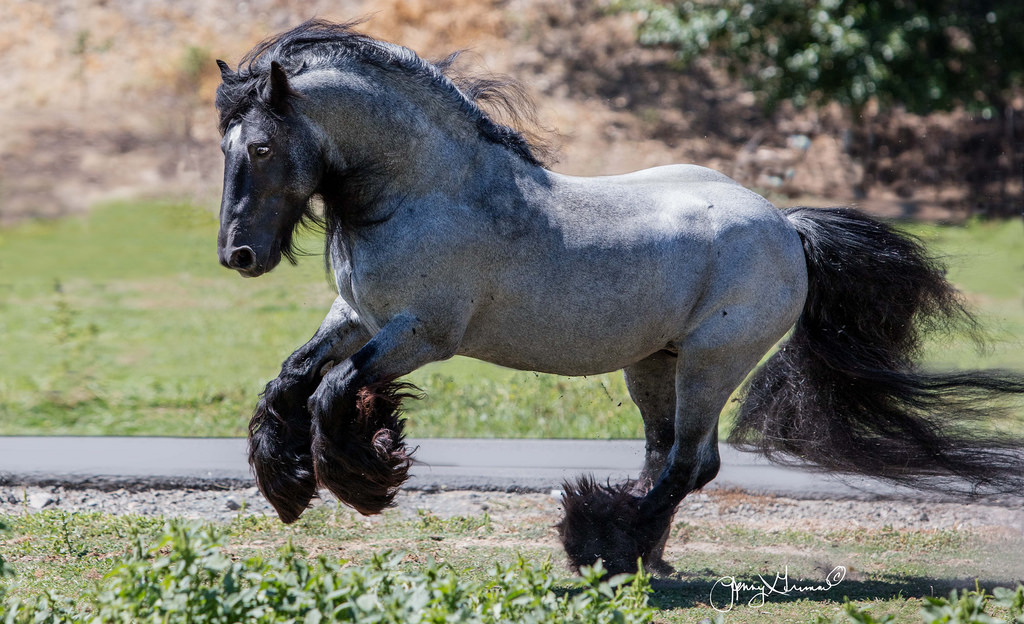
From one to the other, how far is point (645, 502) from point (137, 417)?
197 inches

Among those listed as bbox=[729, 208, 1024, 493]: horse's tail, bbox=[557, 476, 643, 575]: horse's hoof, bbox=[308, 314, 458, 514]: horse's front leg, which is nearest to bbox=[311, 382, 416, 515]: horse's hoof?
bbox=[308, 314, 458, 514]: horse's front leg

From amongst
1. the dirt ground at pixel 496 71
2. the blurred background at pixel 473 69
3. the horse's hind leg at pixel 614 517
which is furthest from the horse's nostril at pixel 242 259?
the dirt ground at pixel 496 71

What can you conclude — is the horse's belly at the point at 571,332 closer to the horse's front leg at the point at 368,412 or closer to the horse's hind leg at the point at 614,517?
the horse's front leg at the point at 368,412

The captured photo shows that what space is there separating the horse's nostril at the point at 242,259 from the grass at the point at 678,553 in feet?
4.68

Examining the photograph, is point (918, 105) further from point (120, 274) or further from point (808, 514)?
point (120, 274)

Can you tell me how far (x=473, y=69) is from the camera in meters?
12.3

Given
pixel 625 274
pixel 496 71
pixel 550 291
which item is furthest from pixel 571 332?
pixel 496 71

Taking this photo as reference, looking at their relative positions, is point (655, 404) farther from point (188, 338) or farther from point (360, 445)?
point (188, 338)

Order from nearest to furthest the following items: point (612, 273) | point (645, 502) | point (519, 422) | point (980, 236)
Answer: point (612, 273) → point (645, 502) → point (519, 422) → point (980, 236)

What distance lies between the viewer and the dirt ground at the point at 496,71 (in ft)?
47.3

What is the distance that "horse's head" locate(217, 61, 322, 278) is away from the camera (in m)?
3.60

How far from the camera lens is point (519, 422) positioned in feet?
25.4

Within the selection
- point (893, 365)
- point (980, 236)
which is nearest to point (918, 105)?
point (980, 236)

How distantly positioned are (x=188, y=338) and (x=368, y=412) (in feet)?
23.9
